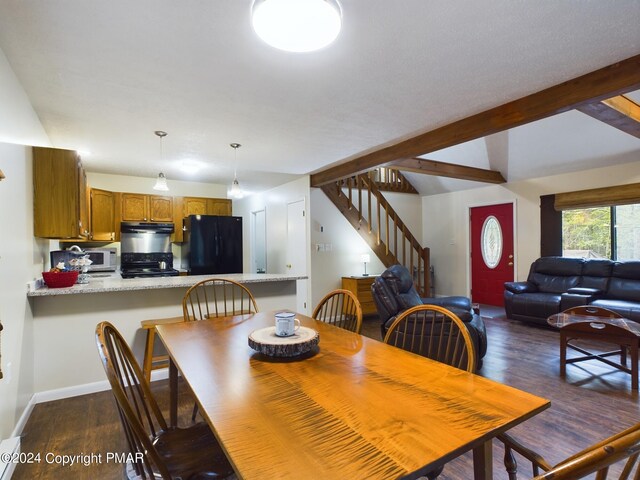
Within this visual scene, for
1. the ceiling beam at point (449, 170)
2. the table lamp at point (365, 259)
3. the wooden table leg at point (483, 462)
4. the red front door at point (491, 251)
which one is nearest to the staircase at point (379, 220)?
the table lamp at point (365, 259)

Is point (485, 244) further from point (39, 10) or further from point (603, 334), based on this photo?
point (39, 10)

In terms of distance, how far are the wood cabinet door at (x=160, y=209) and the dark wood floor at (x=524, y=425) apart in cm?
297

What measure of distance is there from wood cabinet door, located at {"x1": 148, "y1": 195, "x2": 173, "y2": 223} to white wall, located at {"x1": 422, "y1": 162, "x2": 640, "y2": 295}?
510 centimetres

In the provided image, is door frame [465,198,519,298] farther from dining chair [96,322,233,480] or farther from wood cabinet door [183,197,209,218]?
dining chair [96,322,233,480]

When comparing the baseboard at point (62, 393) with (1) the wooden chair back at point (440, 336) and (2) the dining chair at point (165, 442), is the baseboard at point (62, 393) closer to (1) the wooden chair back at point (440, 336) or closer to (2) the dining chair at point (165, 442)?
(2) the dining chair at point (165, 442)

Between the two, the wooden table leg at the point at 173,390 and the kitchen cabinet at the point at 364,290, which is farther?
the kitchen cabinet at the point at 364,290

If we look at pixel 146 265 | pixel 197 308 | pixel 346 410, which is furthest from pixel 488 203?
pixel 346 410

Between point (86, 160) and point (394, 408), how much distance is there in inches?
184

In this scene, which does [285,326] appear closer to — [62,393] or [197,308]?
[197,308]

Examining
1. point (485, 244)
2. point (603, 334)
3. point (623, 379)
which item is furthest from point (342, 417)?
point (485, 244)

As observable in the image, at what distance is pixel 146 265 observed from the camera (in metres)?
5.29

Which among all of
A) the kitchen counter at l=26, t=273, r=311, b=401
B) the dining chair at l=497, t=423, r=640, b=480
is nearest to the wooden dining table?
the dining chair at l=497, t=423, r=640, b=480

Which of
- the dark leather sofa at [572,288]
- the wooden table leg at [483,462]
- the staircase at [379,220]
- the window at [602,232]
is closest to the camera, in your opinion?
the wooden table leg at [483,462]

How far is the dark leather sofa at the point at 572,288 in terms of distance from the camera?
14.2ft
